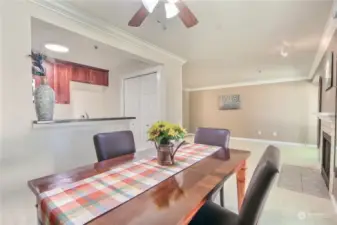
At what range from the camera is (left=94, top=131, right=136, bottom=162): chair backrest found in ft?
5.65

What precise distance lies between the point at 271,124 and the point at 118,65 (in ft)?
17.0

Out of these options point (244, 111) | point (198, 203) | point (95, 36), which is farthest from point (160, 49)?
point (244, 111)

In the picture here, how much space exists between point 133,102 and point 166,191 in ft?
11.0

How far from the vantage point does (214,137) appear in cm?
229

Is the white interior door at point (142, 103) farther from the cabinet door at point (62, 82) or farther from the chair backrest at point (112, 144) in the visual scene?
the chair backrest at point (112, 144)

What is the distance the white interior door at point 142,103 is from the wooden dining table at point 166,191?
2.30 meters

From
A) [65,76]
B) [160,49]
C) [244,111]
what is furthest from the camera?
[244,111]

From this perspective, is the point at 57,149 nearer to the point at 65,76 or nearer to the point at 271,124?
the point at 65,76

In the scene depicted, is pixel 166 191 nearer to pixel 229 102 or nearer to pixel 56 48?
pixel 56 48

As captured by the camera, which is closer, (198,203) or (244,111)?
(198,203)

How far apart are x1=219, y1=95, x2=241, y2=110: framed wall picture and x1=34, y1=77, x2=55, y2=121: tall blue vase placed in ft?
20.8

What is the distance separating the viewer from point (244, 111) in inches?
271

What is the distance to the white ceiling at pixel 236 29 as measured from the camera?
75.8 inches

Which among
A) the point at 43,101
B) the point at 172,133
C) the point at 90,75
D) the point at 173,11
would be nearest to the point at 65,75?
the point at 90,75
